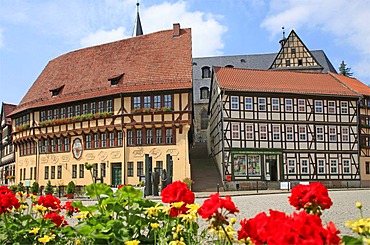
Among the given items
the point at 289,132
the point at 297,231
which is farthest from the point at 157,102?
the point at 297,231

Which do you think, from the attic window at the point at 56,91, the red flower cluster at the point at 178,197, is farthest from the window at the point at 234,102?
the red flower cluster at the point at 178,197

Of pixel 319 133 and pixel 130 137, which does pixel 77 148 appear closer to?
pixel 130 137

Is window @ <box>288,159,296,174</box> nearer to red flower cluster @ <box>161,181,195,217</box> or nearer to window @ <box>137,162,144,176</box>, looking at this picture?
window @ <box>137,162,144,176</box>

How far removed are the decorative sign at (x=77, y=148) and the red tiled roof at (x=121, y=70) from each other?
351 cm

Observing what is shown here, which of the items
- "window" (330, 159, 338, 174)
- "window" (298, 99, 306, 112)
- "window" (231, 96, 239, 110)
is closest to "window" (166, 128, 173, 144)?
"window" (231, 96, 239, 110)

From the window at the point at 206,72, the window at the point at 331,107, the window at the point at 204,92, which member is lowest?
the window at the point at 331,107

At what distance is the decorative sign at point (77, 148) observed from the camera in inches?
1482

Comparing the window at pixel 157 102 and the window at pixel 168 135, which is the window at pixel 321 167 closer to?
the window at pixel 168 135

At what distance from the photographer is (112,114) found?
1404 inches

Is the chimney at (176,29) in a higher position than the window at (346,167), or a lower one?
higher

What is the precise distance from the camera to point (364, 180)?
124 ft

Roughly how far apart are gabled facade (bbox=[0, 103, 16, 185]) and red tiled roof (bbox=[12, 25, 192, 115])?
818 centimetres

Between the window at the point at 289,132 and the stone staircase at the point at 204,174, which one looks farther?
the window at the point at 289,132

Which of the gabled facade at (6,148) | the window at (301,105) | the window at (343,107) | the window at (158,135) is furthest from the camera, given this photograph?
the gabled facade at (6,148)
